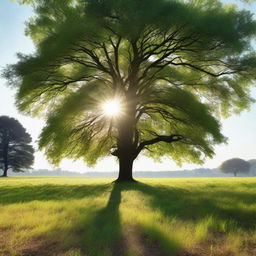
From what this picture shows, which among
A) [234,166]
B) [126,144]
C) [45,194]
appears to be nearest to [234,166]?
[234,166]

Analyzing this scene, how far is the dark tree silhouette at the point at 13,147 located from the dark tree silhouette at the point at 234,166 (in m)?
69.7

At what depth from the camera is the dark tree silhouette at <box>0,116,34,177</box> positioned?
44.7 m

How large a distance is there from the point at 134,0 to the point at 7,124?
41.7 m

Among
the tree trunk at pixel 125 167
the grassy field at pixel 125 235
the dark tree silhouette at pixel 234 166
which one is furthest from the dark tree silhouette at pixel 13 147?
the dark tree silhouette at pixel 234 166

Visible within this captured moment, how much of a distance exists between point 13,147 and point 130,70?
37740mm

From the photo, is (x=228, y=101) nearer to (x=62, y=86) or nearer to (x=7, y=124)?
(x=62, y=86)

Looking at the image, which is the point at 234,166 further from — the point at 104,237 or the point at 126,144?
the point at 104,237

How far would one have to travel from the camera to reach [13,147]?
4550cm

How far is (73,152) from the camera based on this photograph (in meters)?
16.3

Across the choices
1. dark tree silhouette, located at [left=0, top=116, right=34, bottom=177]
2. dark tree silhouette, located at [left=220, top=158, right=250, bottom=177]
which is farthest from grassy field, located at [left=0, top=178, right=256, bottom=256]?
dark tree silhouette, located at [left=220, top=158, right=250, bottom=177]

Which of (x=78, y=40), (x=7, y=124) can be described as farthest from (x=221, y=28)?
(x=7, y=124)

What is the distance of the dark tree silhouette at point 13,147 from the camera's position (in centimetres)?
4469

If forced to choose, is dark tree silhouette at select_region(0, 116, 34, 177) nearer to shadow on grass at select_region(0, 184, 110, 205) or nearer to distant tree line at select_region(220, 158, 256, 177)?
shadow on grass at select_region(0, 184, 110, 205)

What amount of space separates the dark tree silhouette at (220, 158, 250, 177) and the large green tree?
77393mm
